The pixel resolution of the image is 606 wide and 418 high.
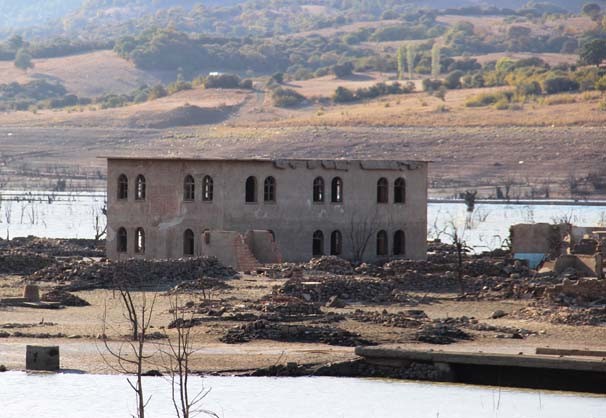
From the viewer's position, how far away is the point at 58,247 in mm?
44625

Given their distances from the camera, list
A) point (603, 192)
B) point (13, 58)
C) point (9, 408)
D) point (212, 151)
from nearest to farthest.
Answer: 1. point (9, 408)
2. point (603, 192)
3. point (212, 151)
4. point (13, 58)

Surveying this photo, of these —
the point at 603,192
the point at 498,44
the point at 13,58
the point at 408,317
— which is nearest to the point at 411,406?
the point at 408,317

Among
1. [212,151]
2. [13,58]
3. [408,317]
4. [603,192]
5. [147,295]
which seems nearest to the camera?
[408,317]

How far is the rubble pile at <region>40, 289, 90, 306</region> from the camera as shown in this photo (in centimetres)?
2991

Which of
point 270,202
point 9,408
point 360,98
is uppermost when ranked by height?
point 360,98

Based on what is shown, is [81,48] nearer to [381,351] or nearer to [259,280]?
[259,280]

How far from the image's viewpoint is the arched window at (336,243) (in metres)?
42.0

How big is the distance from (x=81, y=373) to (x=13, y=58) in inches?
6423

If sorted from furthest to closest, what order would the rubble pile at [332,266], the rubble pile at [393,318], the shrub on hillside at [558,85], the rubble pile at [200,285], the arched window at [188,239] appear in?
the shrub on hillside at [558,85] < the arched window at [188,239] < the rubble pile at [332,266] < the rubble pile at [200,285] < the rubble pile at [393,318]

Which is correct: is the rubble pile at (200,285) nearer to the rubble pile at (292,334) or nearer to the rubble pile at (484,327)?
the rubble pile at (484,327)

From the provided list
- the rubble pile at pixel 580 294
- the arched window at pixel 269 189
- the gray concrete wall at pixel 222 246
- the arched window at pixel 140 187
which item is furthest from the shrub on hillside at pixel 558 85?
the rubble pile at pixel 580 294

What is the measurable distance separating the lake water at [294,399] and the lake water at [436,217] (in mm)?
29850

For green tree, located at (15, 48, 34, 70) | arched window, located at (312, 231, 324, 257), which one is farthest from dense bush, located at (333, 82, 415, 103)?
arched window, located at (312, 231, 324, 257)

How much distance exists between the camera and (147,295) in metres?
32.2
